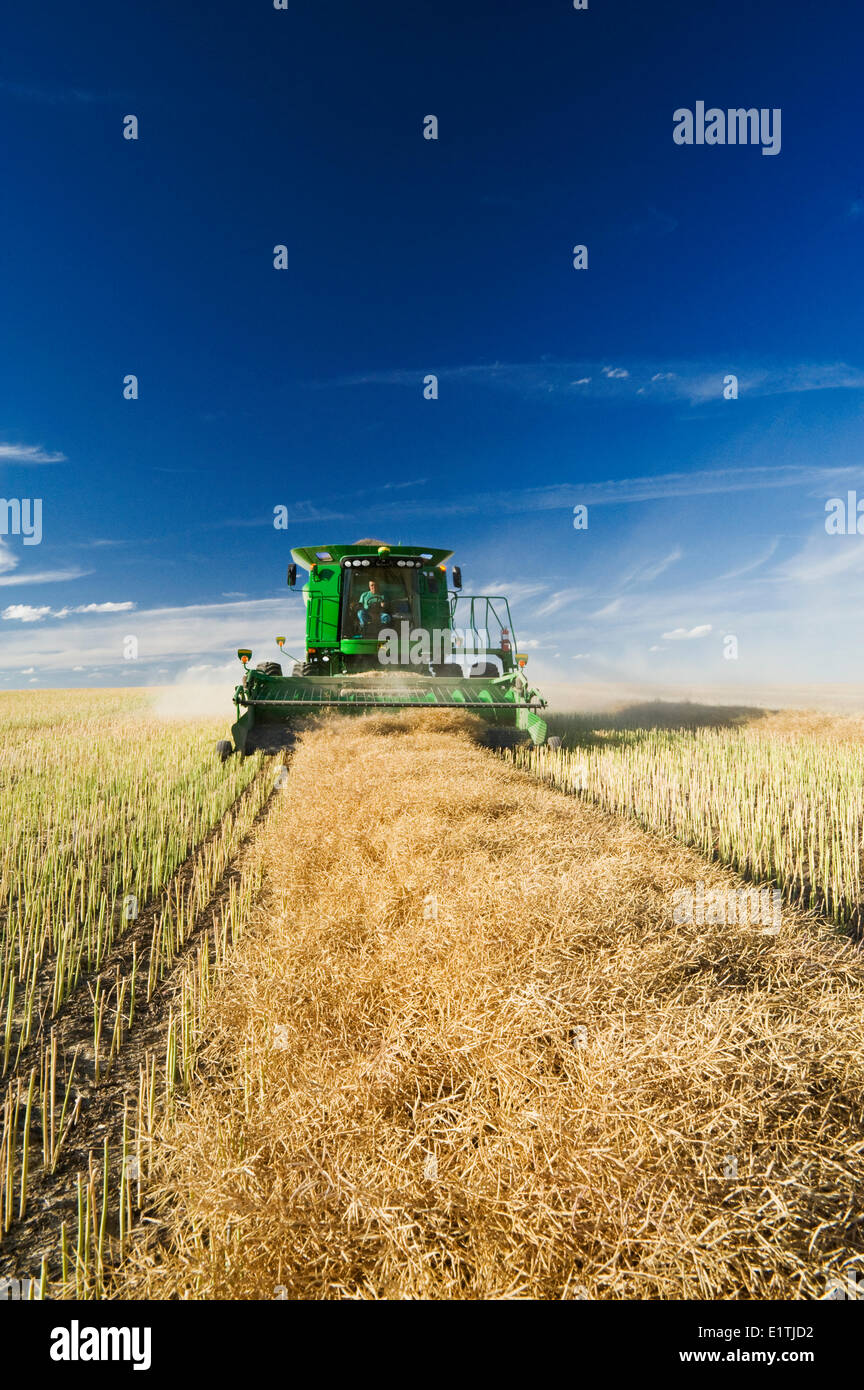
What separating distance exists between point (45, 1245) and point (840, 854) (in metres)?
5.36

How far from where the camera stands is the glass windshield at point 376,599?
1034 cm

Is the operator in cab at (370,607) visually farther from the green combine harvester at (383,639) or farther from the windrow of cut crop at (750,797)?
the windrow of cut crop at (750,797)

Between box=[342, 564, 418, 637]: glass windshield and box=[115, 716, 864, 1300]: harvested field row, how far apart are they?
767 centimetres

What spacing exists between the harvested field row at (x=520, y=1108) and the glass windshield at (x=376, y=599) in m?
7.67

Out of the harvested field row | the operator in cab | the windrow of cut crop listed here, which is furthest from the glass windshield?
the harvested field row

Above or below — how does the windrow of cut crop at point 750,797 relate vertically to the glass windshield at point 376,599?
below

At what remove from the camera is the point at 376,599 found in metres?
10.2

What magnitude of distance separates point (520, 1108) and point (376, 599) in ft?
29.6

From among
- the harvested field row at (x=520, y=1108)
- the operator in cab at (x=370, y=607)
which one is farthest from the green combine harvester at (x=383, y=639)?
the harvested field row at (x=520, y=1108)

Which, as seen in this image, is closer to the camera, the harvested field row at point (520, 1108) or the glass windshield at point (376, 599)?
the harvested field row at point (520, 1108)

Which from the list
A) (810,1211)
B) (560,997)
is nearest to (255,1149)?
(560,997)

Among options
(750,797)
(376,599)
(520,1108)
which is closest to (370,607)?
(376,599)

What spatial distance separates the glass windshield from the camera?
10.3 meters

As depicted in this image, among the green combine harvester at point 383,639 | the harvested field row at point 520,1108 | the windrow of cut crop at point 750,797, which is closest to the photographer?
the harvested field row at point 520,1108
